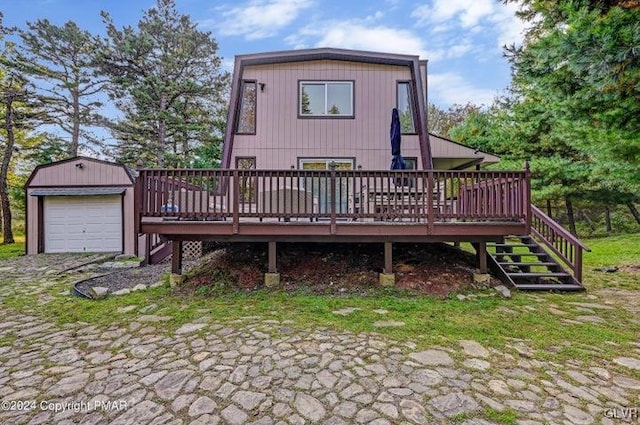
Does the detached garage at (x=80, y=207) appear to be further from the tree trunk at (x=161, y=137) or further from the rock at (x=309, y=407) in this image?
the rock at (x=309, y=407)

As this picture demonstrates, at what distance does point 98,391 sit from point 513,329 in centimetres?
437

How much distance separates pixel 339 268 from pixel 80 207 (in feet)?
34.4

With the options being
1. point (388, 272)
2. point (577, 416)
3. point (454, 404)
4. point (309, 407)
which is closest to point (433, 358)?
point (454, 404)

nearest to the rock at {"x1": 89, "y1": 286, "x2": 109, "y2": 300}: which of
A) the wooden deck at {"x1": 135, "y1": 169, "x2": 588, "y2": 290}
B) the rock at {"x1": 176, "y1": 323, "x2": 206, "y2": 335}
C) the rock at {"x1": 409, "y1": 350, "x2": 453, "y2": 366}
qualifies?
the wooden deck at {"x1": 135, "y1": 169, "x2": 588, "y2": 290}

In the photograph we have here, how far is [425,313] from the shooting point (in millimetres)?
4652

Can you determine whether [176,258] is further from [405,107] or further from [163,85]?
[163,85]

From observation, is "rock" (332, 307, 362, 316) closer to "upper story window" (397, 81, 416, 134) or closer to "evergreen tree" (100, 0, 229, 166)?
"upper story window" (397, 81, 416, 134)

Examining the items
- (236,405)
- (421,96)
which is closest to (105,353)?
(236,405)

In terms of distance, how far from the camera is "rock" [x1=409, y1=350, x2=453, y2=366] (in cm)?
316

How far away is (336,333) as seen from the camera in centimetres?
388

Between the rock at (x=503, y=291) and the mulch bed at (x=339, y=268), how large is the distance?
443 millimetres

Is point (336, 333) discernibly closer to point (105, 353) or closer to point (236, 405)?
point (236, 405)

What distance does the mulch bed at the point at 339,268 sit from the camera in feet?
19.3

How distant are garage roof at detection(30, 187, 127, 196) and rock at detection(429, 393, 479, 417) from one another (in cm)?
1200
